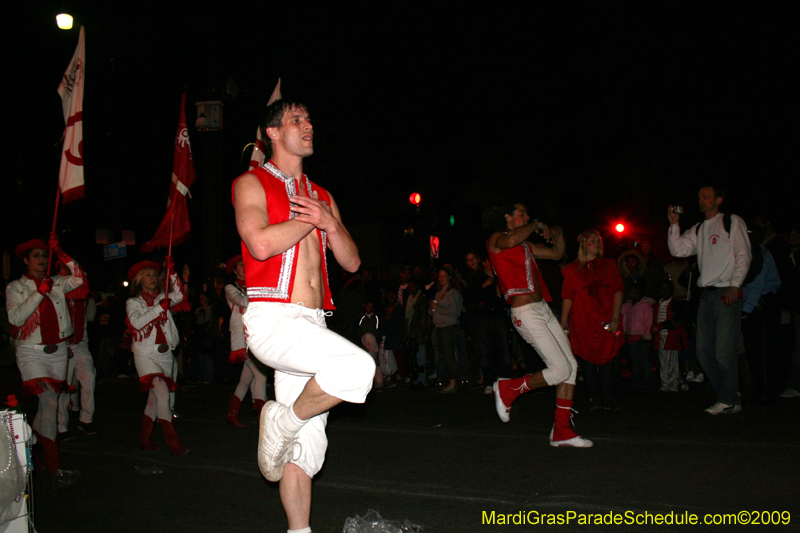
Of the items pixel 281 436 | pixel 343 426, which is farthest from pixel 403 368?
pixel 281 436

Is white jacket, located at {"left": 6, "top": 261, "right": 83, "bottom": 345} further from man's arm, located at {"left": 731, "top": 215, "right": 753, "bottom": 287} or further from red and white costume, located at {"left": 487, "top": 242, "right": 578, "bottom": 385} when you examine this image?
man's arm, located at {"left": 731, "top": 215, "right": 753, "bottom": 287}

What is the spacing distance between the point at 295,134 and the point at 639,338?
6.71 m

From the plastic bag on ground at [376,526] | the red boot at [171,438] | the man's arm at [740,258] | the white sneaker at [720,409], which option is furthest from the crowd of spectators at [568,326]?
the plastic bag on ground at [376,526]

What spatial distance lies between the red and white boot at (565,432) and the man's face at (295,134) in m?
3.19

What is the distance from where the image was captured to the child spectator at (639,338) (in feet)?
28.0

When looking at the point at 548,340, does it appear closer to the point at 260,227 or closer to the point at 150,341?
the point at 260,227

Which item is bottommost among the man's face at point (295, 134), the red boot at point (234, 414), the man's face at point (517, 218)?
the red boot at point (234, 414)

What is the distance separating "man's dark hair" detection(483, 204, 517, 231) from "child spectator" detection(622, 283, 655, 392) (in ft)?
11.6

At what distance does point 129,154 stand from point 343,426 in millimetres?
21862

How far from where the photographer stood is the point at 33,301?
5375mm

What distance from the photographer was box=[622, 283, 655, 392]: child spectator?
8.55m

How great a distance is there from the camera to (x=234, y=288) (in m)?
7.01

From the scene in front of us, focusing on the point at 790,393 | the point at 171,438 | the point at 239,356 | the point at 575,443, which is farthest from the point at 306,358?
the point at 790,393

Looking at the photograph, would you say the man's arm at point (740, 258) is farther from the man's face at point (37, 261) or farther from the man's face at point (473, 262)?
the man's face at point (37, 261)
